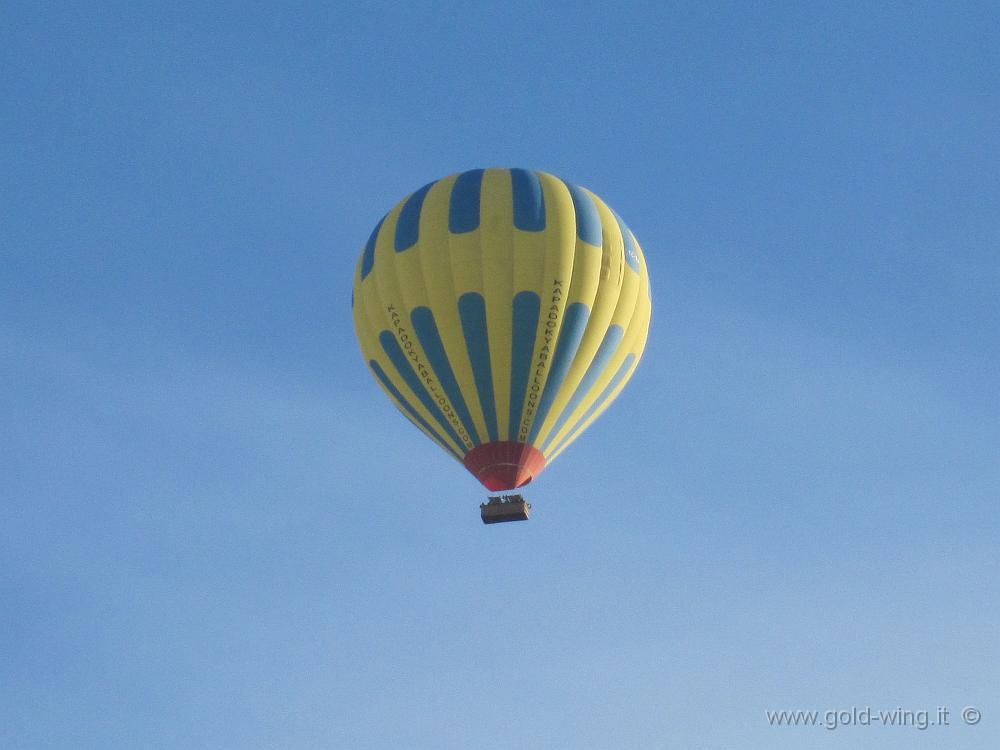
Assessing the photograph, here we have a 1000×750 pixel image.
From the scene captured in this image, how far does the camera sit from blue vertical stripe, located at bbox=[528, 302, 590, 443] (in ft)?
127

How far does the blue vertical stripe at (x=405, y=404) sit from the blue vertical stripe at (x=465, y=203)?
3.33 metres

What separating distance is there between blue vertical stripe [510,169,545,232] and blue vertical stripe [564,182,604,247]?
75 cm

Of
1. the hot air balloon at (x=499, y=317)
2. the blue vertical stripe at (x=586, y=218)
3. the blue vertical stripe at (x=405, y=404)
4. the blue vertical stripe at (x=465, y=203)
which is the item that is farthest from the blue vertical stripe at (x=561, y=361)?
the blue vertical stripe at (x=465, y=203)

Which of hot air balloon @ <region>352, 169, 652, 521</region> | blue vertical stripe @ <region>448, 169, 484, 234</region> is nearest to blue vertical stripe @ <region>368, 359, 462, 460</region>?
hot air balloon @ <region>352, 169, 652, 521</region>

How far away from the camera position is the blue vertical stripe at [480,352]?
3859 centimetres

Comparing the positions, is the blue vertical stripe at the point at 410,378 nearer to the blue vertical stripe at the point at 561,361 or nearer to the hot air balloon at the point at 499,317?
the hot air balloon at the point at 499,317

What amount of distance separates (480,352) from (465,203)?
3.34 meters

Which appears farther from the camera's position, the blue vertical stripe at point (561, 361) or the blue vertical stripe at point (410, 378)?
the blue vertical stripe at point (410, 378)

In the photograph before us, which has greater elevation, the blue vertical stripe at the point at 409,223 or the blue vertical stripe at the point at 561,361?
the blue vertical stripe at the point at 409,223

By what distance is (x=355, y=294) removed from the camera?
4088 cm

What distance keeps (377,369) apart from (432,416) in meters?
1.81

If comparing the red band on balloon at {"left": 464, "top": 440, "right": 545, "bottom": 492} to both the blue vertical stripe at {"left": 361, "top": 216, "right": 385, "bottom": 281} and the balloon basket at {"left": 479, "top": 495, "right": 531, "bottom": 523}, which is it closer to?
the balloon basket at {"left": 479, "top": 495, "right": 531, "bottom": 523}

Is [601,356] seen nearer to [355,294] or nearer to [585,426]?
[585,426]

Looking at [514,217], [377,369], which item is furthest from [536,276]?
[377,369]
